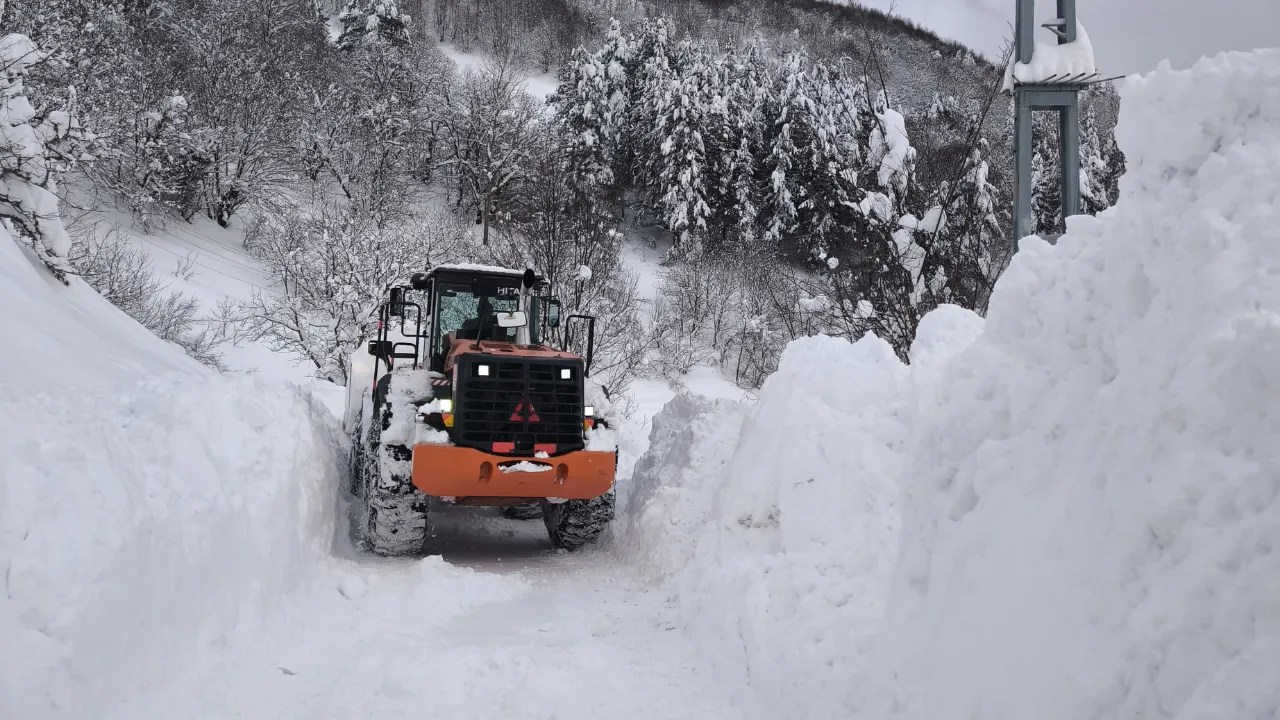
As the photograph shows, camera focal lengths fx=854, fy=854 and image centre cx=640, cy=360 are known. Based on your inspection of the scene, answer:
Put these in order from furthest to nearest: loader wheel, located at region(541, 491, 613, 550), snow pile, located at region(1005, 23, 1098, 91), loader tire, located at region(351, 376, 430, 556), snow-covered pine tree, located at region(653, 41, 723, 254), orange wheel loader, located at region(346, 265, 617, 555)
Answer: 1. snow-covered pine tree, located at region(653, 41, 723, 254)
2. loader wheel, located at region(541, 491, 613, 550)
3. loader tire, located at region(351, 376, 430, 556)
4. orange wheel loader, located at region(346, 265, 617, 555)
5. snow pile, located at region(1005, 23, 1098, 91)

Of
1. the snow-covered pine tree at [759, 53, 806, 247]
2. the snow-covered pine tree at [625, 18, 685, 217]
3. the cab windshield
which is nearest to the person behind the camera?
the cab windshield

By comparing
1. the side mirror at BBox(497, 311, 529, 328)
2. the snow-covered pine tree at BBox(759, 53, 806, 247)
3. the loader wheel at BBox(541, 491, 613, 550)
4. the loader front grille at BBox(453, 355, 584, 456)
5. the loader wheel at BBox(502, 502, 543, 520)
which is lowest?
the loader wheel at BBox(502, 502, 543, 520)

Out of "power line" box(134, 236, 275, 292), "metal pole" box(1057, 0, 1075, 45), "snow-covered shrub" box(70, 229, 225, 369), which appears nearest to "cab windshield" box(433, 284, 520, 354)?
"metal pole" box(1057, 0, 1075, 45)

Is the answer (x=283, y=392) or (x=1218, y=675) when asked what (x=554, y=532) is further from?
(x=1218, y=675)

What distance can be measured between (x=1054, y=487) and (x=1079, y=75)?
3875 mm

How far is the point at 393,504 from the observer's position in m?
7.50

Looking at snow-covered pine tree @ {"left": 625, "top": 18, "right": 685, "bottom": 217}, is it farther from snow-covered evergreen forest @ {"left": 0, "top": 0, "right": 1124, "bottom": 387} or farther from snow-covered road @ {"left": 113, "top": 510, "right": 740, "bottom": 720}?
snow-covered road @ {"left": 113, "top": 510, "right": 740, "bottom": 720}

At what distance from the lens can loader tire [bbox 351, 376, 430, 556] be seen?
747 centimetres

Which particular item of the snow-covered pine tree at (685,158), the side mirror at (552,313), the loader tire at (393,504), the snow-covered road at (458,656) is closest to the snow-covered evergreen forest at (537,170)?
the snow-covered pine tree at (685,158)

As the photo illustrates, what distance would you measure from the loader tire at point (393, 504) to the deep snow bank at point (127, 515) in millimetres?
444

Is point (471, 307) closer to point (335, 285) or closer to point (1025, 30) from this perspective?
point (1025, 30)

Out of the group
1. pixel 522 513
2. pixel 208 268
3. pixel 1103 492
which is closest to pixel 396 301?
pixel 522 513

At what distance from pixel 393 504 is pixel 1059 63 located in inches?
244

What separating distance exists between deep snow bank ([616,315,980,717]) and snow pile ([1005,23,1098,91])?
1.67m
